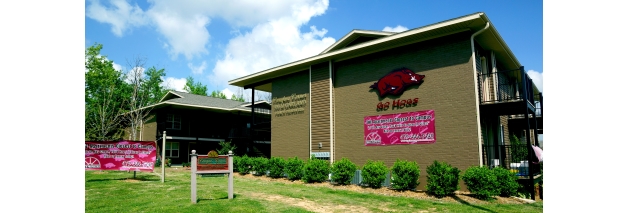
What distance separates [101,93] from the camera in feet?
107

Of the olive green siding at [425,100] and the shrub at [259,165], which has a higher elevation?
the olive green siding at [425,100]

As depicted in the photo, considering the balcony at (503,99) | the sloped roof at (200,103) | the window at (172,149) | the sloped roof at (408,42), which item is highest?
the sloped roof at (408,42)

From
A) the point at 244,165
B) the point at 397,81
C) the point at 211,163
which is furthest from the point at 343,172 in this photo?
the point at 244,165

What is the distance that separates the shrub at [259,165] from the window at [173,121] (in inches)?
574

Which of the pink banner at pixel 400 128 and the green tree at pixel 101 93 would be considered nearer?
the pink banner at pixel 400 128

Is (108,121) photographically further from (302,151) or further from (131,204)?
(131,204)

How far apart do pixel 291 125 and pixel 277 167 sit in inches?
92.0

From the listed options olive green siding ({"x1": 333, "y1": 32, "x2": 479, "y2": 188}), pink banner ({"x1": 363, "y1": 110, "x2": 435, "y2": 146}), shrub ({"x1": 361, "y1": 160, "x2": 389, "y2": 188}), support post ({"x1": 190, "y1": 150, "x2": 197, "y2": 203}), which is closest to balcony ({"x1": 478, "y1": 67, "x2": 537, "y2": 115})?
olive green siding ({"x1": 333, "y1": 32, "x2": 479, "y2": 188})

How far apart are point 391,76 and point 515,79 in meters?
7.80

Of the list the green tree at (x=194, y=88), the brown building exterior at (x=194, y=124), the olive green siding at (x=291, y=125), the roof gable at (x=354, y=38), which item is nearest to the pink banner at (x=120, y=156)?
the olive green siding at (x=291, y=125)

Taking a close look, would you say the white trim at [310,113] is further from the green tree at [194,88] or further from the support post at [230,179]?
the green tree at [194,88]

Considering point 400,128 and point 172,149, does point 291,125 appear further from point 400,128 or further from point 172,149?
point 172,149

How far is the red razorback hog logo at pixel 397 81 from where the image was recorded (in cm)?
1315
